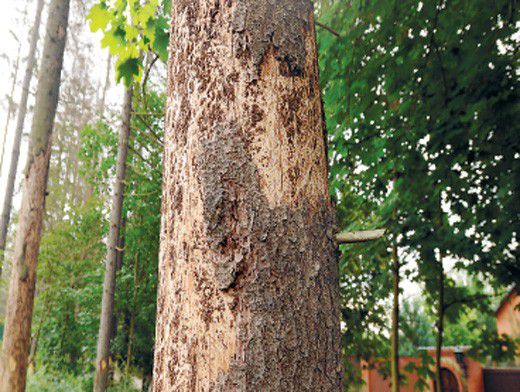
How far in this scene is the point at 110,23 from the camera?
2.69m

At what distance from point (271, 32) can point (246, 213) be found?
0.48 m

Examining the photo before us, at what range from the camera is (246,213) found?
38.1 inches

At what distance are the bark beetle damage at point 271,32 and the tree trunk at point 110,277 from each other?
23.4 ft

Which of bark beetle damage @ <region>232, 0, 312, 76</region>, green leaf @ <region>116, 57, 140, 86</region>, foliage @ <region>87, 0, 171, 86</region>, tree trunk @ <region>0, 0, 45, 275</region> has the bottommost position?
bark beetle damage @ <region>232, 0, 312, 76</region>

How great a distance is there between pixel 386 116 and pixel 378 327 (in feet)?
11.1

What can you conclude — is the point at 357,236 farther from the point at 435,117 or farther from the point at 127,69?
the point at 435,117

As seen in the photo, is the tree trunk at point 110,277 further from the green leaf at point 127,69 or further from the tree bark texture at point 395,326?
the green leaf at point 127,69

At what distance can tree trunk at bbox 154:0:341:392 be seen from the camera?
2.98 feet

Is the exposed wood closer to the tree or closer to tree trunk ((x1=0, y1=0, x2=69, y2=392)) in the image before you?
the tree

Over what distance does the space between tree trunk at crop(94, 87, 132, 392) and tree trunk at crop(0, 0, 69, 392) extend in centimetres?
178

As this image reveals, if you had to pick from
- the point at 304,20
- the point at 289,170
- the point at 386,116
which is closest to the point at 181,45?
the point at 304,20

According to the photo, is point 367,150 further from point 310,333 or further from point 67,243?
point 67,243

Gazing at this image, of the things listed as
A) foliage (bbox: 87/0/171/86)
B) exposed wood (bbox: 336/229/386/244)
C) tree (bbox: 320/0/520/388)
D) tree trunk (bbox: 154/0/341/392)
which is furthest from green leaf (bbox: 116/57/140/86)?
exposed wood (bbox: 336/229/386/244)

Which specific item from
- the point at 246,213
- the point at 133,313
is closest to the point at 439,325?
the point at 246,213
